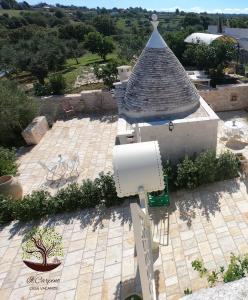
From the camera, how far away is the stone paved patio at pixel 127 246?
730 centimetres

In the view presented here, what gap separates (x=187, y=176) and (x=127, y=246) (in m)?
3.59

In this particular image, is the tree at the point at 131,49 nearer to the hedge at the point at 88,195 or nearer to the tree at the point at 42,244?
the hedge at the point at 88,195

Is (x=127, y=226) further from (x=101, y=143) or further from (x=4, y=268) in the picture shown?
(x=101, y=143)

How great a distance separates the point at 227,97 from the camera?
17.8 m

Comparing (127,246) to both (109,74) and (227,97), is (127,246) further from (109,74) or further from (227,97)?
(109,74)

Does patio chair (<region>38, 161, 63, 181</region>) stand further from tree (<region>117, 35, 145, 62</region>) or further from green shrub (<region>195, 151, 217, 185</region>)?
tree (<region>117, 35, 145, 62</region>)

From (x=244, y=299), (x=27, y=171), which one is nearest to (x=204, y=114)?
(x=27, y=171)

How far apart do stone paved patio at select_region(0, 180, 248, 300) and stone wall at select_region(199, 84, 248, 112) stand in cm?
852

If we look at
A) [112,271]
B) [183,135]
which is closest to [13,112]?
[183,135]

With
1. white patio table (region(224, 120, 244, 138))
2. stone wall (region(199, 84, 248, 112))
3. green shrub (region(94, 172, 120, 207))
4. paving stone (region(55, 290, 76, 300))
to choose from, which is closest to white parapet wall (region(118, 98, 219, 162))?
white patio table (region(224, 120, 244, 138))

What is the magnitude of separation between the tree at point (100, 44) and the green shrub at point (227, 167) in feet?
110

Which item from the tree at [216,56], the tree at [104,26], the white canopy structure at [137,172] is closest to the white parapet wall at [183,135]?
the white canopy structure at [137,172]

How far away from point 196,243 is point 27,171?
8897mm

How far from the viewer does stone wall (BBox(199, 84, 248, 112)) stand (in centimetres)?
1755
